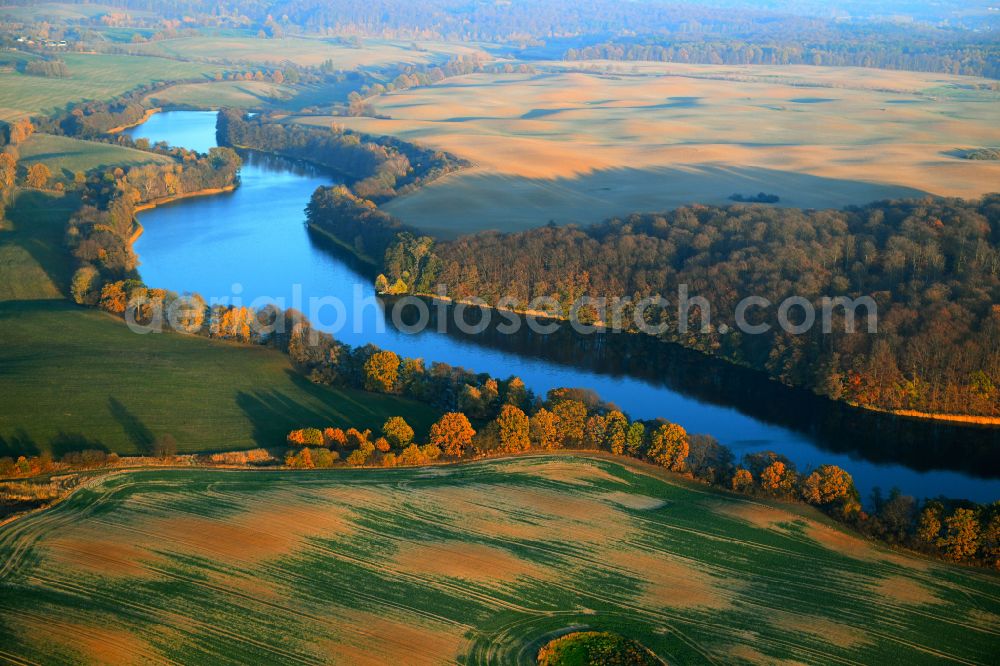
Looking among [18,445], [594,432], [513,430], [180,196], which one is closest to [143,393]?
[18,445]

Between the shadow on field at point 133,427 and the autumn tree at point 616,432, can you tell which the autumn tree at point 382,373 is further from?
the autumn tree at point 616,432

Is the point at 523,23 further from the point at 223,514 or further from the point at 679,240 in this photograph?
the point at 223,514

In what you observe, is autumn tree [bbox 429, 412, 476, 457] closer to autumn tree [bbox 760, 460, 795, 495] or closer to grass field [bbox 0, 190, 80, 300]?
autumn tree [bbox 760, 460, 795, 495]

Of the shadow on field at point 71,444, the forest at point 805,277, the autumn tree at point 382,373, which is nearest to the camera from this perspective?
the shadow on field at point 71,444

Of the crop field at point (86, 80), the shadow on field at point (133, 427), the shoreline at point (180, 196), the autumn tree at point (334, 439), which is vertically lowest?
the shadow on field at point (133, 427)

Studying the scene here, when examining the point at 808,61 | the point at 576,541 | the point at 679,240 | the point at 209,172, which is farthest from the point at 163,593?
the point at 808,61

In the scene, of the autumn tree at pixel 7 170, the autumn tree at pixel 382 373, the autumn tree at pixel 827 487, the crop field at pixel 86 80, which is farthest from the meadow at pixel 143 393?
the crop field at pixel 86 80

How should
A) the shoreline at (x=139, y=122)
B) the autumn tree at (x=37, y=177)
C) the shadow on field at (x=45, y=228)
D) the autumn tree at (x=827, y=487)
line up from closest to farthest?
the autumn tree at (x=827, y=487) → the shadow on field at (x=45, y=228) → the autumn tree at (x=37, y=177) → the shoreline at (x=139, y=122)
